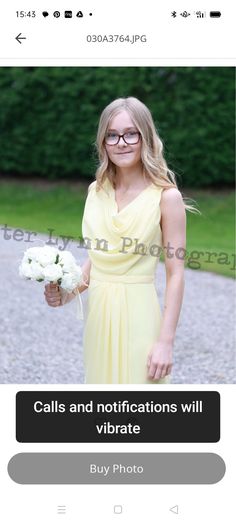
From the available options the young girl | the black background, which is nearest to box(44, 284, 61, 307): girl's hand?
the young girl

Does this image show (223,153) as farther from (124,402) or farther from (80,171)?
(124,402)

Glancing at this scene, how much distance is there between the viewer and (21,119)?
15102 millimetres

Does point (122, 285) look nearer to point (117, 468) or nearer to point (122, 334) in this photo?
point (122, 334)

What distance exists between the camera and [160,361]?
279 centimetres

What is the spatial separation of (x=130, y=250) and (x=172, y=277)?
163 mm

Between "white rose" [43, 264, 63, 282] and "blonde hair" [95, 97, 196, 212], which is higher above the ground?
"blonde hair" [95, 97, 196, 212]

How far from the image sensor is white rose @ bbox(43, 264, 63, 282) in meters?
2.74

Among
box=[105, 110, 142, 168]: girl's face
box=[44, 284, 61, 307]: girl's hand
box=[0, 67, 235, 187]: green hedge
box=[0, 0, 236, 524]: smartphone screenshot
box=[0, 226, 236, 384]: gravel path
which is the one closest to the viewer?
box=[0, 0, 236, 524]: smartphone screenshot

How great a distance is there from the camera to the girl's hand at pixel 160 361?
9.16 ft

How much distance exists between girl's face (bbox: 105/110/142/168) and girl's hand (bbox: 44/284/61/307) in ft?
1.45
